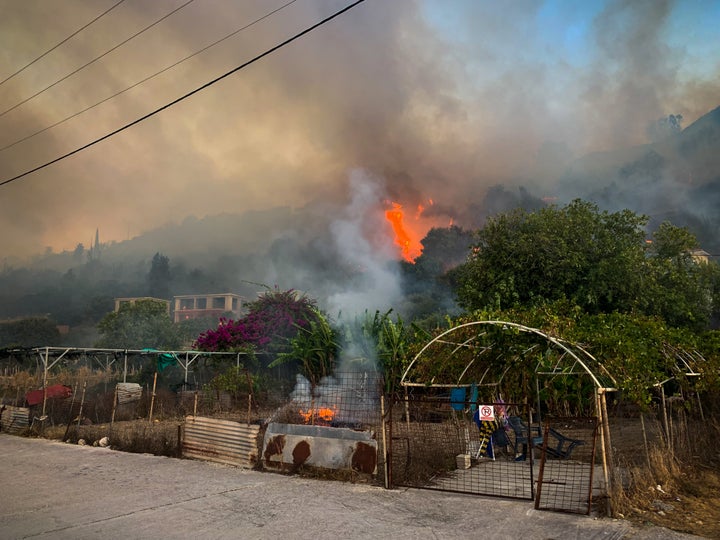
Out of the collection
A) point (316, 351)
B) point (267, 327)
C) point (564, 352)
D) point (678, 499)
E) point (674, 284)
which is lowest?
point (678, 499)

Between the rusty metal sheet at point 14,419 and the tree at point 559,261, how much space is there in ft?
54.1

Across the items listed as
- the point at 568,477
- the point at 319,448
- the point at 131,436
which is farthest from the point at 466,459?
the point at 131,436

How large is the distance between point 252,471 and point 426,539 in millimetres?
4888

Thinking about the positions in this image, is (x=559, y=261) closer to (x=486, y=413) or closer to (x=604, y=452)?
(x=486, y=413)

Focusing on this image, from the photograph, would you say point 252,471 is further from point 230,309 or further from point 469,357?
point 230,309

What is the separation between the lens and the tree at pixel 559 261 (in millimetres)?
18656

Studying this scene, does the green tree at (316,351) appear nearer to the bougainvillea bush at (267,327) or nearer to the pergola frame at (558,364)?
the bougainvillea bush at (267,327)

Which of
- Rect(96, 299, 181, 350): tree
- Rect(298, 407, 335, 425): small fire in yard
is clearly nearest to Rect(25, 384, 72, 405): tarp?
Rect(298, 407, 335, 425): small fire in yard

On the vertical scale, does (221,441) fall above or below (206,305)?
below

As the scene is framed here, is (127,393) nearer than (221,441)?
No

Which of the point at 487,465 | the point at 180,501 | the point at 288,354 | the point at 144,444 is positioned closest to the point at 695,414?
the point at 487,465

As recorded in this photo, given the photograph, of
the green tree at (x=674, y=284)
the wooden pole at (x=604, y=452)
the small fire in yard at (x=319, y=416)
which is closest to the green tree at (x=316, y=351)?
the small fire in yard at (x=319, y=416)

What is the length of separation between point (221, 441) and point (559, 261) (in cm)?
1419

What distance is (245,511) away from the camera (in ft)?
23.2
